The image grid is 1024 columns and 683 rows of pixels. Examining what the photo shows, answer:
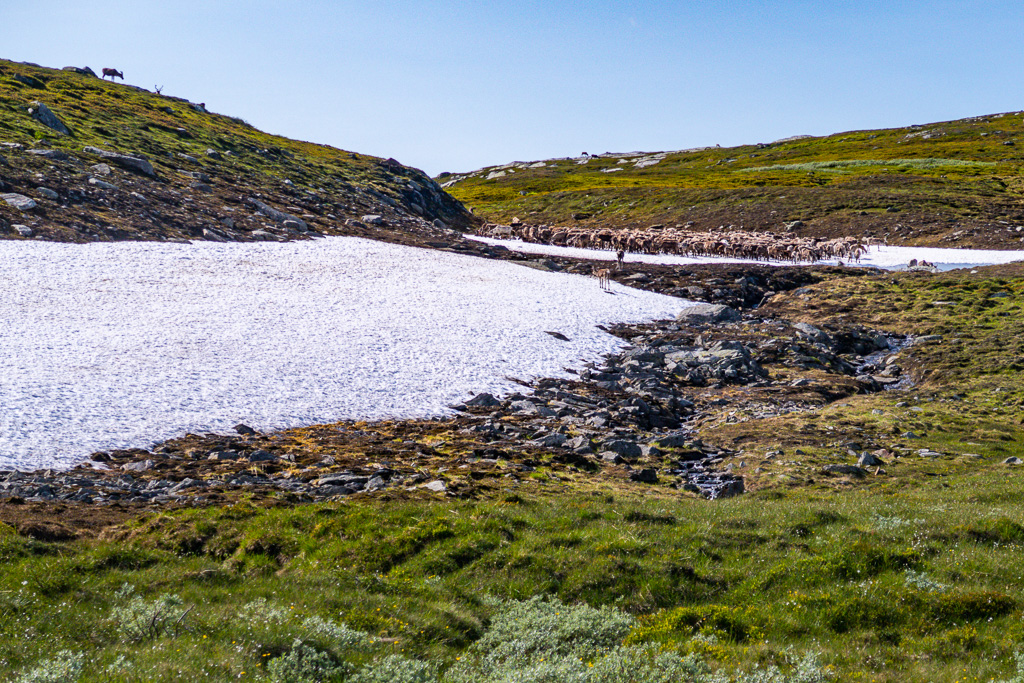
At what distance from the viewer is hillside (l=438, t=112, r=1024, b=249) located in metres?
82.4

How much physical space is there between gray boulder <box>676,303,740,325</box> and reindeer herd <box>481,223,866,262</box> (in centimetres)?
2836

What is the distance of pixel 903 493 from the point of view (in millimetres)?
17906

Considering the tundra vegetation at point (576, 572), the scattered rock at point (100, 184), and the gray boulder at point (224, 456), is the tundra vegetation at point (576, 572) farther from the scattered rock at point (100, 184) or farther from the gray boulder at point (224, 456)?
the scattered rock at point (100, 184)

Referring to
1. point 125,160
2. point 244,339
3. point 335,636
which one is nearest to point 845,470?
point 335,636

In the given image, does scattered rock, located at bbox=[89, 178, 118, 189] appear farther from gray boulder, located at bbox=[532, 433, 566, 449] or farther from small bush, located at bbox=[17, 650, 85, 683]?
small bush, located at bbox=[17, 650, 85, 683]

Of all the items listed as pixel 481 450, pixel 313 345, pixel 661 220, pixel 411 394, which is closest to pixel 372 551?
pixel 481 450

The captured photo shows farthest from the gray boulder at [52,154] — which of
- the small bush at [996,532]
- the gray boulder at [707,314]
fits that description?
the small bush at [996,532]

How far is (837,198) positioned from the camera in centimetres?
9669

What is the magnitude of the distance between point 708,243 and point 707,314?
109 ft

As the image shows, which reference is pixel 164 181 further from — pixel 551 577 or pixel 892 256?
pixel 892 256

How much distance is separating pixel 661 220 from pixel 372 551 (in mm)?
93455

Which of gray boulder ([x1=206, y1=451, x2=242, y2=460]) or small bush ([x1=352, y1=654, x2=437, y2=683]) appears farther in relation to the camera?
gray boulder ([x1=206, y1=451, x2=242, y2=460])

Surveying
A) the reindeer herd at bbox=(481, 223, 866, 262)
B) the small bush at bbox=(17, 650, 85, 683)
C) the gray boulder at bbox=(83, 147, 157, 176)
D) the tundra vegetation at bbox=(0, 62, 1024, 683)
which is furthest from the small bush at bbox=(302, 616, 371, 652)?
the reindeer herd at bbox=(481, 223, 866, 262)

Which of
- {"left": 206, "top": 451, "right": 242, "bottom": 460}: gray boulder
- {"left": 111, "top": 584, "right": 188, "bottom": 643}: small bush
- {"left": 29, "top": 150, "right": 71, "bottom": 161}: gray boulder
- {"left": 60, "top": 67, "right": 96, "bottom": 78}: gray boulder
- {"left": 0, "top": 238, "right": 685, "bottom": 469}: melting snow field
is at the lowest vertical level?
{"left": 206, "top": 451, "right": 242, "bottom": 460}: gray boulder
